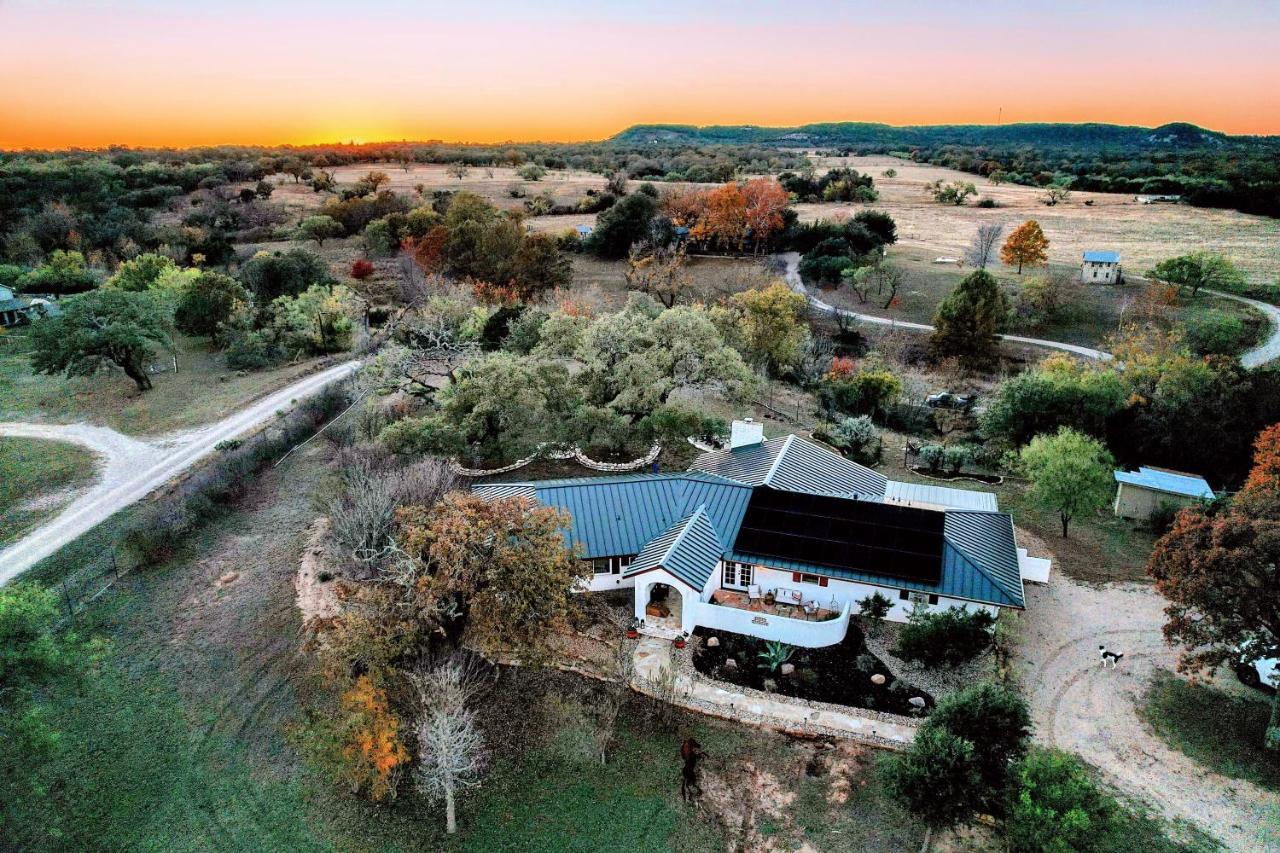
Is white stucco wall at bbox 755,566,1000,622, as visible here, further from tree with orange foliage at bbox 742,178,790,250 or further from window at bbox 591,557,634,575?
tree with orange foliage at bbox 742,178,790,250

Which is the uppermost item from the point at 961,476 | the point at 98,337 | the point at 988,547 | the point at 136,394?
the point at 98,337

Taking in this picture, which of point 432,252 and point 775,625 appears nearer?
point 775,625

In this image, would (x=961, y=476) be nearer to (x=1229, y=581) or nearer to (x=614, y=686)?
(x=1229, y=581)

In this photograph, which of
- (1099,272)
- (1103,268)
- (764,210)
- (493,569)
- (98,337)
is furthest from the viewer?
(764,210)

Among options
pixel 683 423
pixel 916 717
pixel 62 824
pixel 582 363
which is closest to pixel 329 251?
pixel 582 363

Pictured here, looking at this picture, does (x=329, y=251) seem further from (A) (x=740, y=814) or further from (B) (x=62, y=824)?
(A) (x=740, y=814)

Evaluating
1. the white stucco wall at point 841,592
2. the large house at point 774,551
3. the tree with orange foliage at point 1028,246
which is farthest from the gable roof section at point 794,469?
the tree with orange foliage at point 1028,246

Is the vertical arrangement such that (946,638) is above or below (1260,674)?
above

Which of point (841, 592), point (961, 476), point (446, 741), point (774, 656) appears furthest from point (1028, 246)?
point (446, 741)
